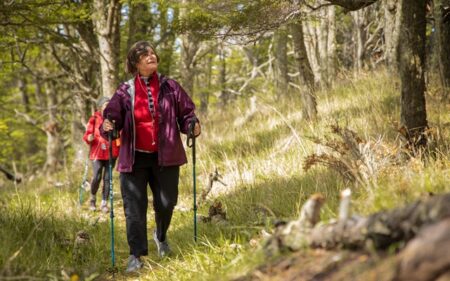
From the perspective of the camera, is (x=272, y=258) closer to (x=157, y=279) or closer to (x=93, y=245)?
(x=157, y=279)

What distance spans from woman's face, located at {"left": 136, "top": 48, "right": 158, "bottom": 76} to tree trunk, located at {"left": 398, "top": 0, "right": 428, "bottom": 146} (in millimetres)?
2493

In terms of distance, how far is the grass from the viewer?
347 centimetres

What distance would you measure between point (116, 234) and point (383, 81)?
19.3ft

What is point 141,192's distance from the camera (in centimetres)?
475

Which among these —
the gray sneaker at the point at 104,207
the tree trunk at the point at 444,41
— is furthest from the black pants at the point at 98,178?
the tree trunk at the point at 444,41

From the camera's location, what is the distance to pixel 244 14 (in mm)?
5445

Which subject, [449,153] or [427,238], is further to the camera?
[449,153]

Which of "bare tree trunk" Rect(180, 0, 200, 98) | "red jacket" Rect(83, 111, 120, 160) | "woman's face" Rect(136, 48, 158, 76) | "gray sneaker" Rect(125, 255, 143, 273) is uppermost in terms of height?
"bare tree trunk" Rect(180, 0, 200, 98)

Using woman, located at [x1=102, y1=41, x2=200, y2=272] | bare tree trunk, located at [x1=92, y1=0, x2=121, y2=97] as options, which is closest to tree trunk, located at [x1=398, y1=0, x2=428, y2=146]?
woman, located at [x1=102, y1=41, x2=200, y2=272]

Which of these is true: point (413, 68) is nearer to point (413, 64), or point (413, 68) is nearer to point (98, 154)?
point (413, 64)

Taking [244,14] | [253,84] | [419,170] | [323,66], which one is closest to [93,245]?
[244,14]

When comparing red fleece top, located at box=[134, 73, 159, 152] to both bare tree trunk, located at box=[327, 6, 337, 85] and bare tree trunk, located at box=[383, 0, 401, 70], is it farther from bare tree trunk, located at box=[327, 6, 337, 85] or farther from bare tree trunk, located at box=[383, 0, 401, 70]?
bare tree trunk, located at box=[327, 6, 337, 85]

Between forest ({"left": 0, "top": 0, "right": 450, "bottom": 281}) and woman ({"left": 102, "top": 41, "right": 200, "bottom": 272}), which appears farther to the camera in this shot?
woman ({"left": 102, "top": 41, "right": 200, "bottom": 272})

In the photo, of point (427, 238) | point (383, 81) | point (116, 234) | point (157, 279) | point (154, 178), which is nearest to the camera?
point (427, 238)
